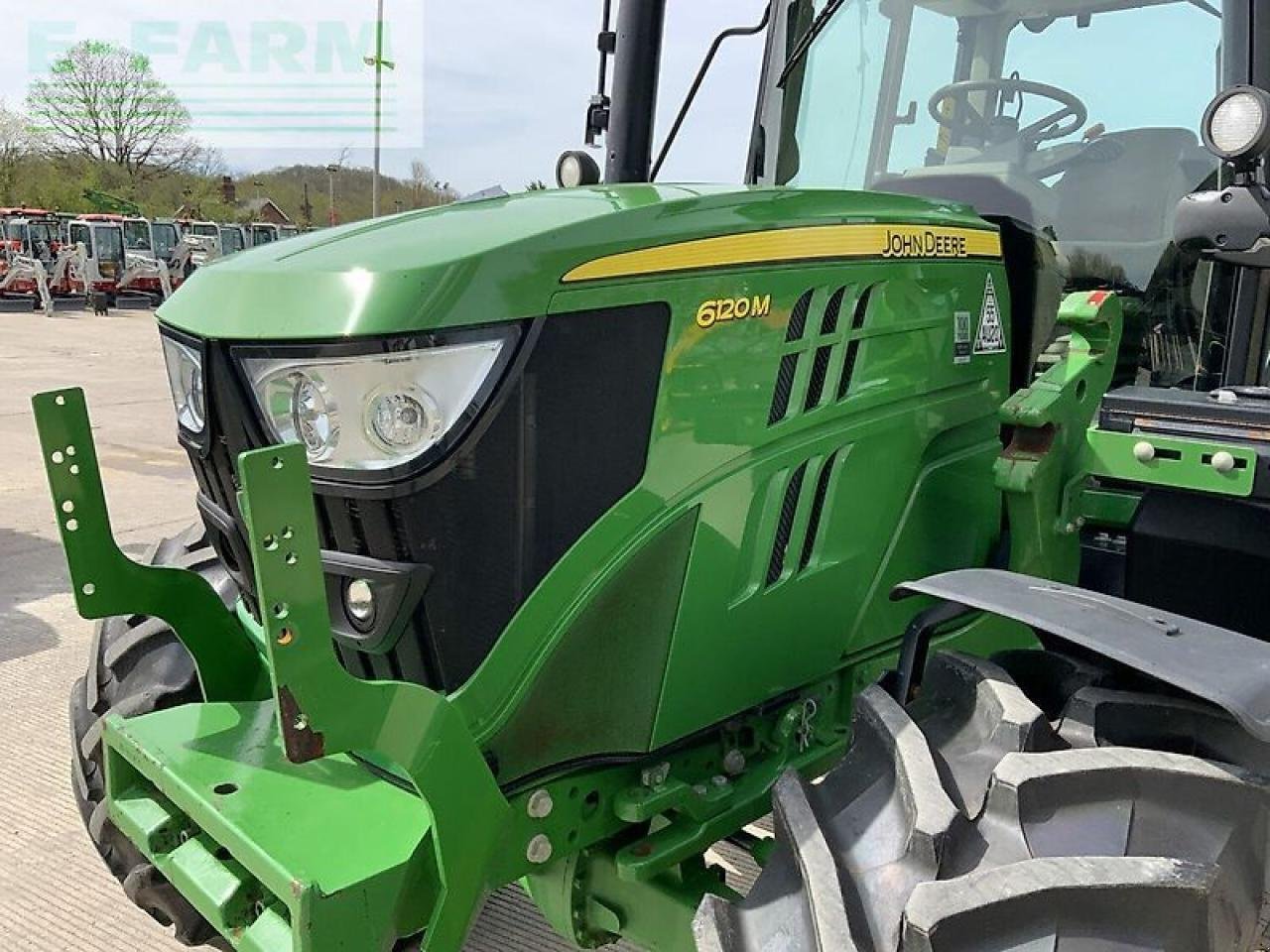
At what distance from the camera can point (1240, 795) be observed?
4.84 feet

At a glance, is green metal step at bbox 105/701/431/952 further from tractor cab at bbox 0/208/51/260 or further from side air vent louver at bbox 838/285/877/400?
tractor cab at bbox 0/208/51/260

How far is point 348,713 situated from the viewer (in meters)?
1.45

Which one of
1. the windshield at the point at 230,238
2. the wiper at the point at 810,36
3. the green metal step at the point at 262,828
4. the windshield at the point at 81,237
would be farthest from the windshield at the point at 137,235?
the green metal step at the point at 262,828

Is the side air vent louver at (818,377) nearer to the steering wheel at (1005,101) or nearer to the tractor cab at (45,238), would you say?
the steering wheel at (1005,101)

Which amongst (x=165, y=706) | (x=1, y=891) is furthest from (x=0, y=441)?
(x=165, y=706)

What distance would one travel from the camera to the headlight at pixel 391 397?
1.53 meters

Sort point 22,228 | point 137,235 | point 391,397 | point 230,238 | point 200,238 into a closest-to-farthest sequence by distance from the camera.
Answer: point 391,397 → point 22,228 → point 137,235 → point 200,238 → point 230,238

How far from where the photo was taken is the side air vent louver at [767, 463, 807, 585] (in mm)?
1946

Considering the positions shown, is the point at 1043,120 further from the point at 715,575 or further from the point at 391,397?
the point at 391,397

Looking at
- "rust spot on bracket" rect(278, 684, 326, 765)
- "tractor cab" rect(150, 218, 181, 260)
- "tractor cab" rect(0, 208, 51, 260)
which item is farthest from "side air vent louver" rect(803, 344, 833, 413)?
"tractor cab" rect(150, 218, 181, 260)

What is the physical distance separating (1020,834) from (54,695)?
3616 millimetres

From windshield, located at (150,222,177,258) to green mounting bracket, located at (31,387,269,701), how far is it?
28.9m

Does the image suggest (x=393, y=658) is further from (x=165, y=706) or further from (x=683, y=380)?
(x=165, y=706)

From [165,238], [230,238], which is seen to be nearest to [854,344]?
[165,238]
